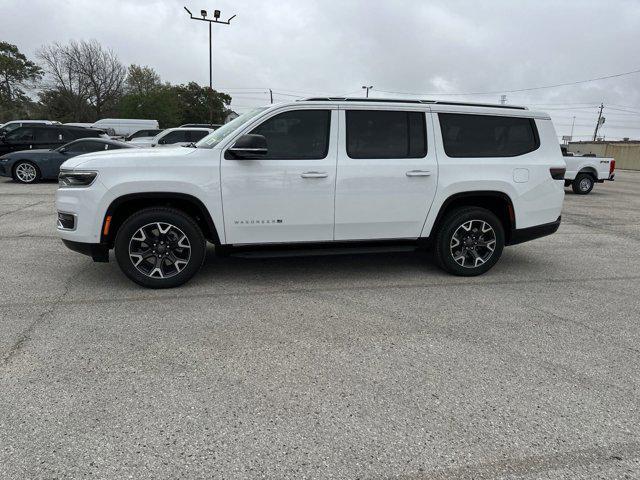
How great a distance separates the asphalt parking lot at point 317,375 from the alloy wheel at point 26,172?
392 inches

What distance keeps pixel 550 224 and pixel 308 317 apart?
337 centimetres

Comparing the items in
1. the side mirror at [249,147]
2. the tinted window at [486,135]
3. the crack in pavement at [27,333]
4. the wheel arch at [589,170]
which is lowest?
the crack in pavement at [27,333]

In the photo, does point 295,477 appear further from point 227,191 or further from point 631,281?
point 631,281

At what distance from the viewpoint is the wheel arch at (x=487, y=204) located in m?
5.16

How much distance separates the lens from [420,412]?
271 centimetres

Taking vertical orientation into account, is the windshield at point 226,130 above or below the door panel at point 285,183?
above

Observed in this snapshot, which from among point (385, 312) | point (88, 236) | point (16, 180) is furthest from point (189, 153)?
point (16, 180)

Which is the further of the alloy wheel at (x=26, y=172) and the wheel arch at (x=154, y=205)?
the alloy wheel at (x=26, y=172)

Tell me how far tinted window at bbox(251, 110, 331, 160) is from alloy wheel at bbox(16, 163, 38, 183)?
1219cm

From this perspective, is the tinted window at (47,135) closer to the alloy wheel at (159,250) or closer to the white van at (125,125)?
the alloy wheel at (159,250)

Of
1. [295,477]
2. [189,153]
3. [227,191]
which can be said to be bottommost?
[295,477]

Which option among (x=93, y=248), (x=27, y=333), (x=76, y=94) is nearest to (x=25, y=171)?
(x=93, y=248)

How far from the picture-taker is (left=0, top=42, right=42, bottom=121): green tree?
177 feet

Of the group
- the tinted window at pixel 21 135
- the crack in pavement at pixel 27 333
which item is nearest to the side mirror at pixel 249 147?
the crack in pavement at pixel 27 333
